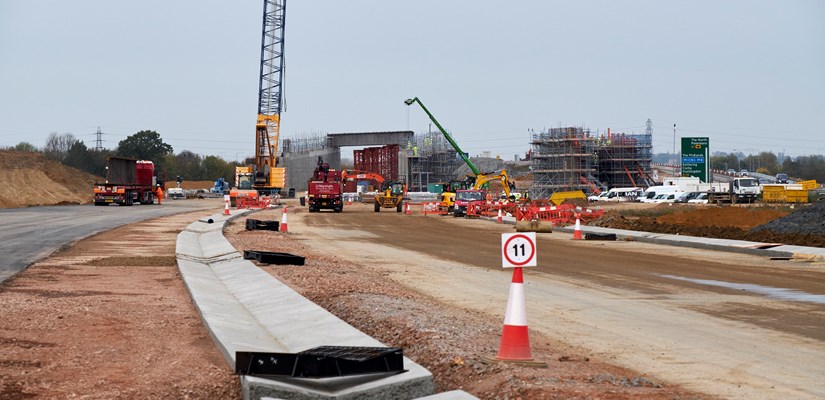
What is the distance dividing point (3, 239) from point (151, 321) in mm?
19633

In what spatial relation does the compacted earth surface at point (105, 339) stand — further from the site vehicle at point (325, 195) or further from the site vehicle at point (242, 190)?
the site vehicle at point (242, 190)

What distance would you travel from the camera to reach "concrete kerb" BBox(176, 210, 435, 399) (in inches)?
292

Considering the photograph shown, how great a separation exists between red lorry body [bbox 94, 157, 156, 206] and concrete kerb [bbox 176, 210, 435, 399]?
177 feet

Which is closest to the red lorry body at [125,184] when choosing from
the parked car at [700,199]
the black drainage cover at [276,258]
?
the parked car at [700,199]

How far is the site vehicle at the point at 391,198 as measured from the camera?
70.4m

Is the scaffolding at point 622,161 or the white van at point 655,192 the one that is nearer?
the white van at point 655,192

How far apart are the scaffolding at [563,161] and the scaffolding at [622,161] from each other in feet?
9.12

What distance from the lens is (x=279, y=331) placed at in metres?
11.4

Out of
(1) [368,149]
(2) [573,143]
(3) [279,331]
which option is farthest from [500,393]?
(1) [368,149]

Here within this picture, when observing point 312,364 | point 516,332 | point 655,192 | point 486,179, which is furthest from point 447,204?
point 312,364

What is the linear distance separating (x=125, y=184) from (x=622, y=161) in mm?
70728

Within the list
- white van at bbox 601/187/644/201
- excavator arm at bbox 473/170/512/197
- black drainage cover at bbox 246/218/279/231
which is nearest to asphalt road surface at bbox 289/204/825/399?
black drainage cover at bbox 246/218/279/231

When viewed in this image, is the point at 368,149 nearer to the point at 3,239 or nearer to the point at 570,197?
the point at 570,197

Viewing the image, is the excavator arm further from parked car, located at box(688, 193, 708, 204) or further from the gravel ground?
the gravel ground
